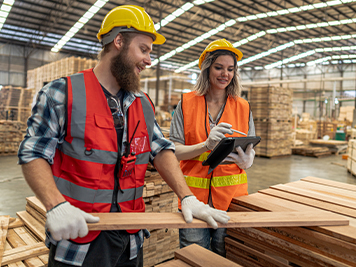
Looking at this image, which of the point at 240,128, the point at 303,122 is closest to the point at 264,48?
the point at 303,122

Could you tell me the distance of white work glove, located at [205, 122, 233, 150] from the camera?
2006 mm

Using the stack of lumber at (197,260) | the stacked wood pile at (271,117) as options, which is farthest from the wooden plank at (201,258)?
the stacked wood pile at (271,117)

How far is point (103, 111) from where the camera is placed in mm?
1481

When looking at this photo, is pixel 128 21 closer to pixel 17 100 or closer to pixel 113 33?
pixel 113 33

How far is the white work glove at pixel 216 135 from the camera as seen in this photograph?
201 centimetres

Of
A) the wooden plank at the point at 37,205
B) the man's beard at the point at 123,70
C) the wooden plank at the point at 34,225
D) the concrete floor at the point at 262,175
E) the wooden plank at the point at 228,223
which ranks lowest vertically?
the concrete floor at the point at 262,175

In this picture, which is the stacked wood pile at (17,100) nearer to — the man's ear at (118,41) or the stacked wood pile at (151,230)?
the stacked wood pile at (151,230)

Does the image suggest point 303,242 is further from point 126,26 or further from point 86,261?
point 126,26

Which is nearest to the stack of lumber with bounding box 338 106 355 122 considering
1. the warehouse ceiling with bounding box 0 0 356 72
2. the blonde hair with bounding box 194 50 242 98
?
the warehouse ceiling with bounding box 0 0 356 72

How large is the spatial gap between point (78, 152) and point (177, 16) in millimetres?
18186

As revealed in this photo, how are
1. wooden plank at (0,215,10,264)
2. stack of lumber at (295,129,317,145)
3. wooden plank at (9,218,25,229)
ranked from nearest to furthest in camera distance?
wooden plank at (0,215,10,264), wooden plank at (9,218,25,229), stack of lumber at (295,129,317,145)

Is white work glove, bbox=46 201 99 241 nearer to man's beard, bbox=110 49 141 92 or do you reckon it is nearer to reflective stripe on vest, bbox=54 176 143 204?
reflective stripe on vest, bbox=54 176 143 204

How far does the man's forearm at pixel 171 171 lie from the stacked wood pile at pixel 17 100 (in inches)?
562

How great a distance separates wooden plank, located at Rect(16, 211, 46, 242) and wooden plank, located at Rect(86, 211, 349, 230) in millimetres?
1980
